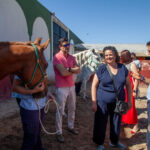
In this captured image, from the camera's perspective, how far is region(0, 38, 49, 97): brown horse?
1.26 metres

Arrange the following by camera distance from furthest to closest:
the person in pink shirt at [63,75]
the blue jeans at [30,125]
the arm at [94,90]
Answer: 1. the person in pink shirt at [63,75]
2. the arm at [94,90]
3. the blue jeans at [30,125]

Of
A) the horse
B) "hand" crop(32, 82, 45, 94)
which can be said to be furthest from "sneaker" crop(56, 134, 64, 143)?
the horse

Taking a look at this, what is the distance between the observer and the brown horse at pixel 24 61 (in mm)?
1261

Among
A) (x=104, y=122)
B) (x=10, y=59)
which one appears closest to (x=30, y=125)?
(x=10, y=59)

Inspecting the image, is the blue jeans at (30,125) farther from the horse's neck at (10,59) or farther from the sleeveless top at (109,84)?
the sleeveless top at (109,84)

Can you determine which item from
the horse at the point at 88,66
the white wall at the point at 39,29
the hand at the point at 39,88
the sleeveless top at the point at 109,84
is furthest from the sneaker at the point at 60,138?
the white wall at the point at 39,29

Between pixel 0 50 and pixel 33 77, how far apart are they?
1.19 ft

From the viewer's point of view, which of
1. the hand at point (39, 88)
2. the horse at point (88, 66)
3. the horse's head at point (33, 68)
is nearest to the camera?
the horse's head at point (33, 68)

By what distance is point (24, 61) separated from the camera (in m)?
1.33

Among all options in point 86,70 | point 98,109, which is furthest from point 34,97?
point 86,70

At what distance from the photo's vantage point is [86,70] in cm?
586

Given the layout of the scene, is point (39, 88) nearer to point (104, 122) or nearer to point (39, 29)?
point (104, 122)

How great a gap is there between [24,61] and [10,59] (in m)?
0.12

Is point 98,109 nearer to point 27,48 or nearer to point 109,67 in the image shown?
point 109,67
